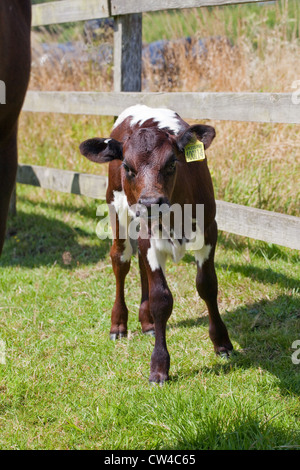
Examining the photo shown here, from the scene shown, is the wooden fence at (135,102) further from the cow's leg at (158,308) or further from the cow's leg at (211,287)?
the cow's leg at (158,308)

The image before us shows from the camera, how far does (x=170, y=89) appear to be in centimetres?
688

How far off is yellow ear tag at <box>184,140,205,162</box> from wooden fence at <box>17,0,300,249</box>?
1.01 meters

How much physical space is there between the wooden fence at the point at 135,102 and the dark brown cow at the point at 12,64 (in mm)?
2350

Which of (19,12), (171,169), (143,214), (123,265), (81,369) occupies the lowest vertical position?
(81,369)

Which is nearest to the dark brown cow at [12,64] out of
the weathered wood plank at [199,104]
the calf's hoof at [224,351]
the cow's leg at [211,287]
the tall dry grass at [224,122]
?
the cow's leg at [211,287]

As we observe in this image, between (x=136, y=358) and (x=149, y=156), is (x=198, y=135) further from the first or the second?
(x=136, y=358)

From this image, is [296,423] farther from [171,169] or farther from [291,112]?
[291,112]

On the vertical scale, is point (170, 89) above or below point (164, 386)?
above

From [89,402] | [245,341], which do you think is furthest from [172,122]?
[89,402]

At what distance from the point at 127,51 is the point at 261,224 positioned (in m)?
2.15

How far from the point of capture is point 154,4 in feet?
15.2

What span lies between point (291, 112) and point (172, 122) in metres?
0.90

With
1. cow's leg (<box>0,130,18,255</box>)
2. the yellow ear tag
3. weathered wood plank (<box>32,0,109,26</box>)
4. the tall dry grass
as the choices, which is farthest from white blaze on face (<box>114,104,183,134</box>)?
weathered wood plank (<box>32,0,109,26</box>)
